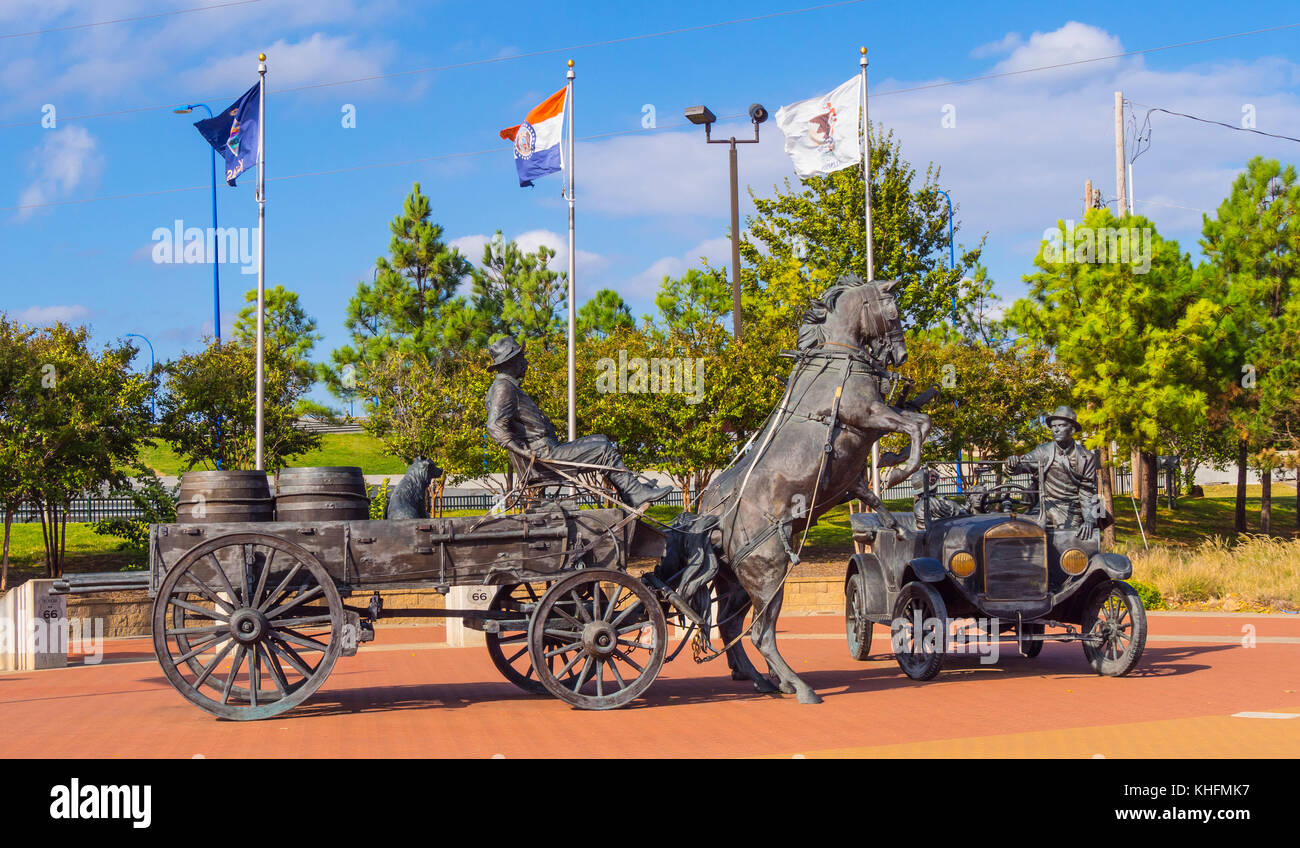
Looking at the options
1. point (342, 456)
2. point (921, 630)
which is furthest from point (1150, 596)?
point (342, 456)

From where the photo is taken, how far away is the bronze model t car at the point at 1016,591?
1095cm

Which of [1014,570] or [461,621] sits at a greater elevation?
[1014,570]

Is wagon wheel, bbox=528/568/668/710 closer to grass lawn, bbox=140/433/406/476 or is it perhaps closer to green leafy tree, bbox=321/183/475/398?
green leafy tree, bbox=321/183/475/398

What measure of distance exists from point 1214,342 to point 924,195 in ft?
29.5

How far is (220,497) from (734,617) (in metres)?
4.77

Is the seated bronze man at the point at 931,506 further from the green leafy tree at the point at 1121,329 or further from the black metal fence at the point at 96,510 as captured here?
the black metal fence at the point at 96,510

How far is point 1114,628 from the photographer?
11.2m

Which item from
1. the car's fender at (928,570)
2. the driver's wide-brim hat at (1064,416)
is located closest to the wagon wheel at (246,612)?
the car's fender at (928,570)

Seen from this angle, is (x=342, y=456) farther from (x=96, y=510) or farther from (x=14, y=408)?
(x=14, y=408)

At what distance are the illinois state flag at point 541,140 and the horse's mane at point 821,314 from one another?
37.3ft

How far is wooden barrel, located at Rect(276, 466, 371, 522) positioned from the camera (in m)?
9.46

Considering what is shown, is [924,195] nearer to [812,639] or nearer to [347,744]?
[812,639]

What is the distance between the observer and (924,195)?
32812 millimetres

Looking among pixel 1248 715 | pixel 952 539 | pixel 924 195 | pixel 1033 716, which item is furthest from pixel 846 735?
pixel 924 195
